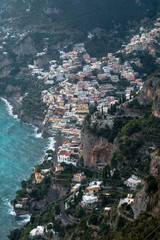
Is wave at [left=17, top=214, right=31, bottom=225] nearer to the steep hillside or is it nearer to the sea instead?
the sea

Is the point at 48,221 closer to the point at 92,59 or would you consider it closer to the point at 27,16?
the point at 92,59

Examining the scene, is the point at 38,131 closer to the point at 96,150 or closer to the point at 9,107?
the point at 9,107

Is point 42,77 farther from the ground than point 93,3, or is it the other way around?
point 93,3

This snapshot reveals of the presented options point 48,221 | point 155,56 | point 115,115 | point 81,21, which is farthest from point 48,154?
point 81,21

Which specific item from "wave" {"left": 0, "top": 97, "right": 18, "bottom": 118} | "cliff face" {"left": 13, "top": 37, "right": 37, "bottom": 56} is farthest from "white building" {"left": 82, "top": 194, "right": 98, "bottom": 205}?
"cliff face" {"left": 13, "top": 37, "right": 37, "bottom": 56}

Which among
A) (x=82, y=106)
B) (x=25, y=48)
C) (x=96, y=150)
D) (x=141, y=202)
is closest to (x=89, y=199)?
(x=96, y=150)
